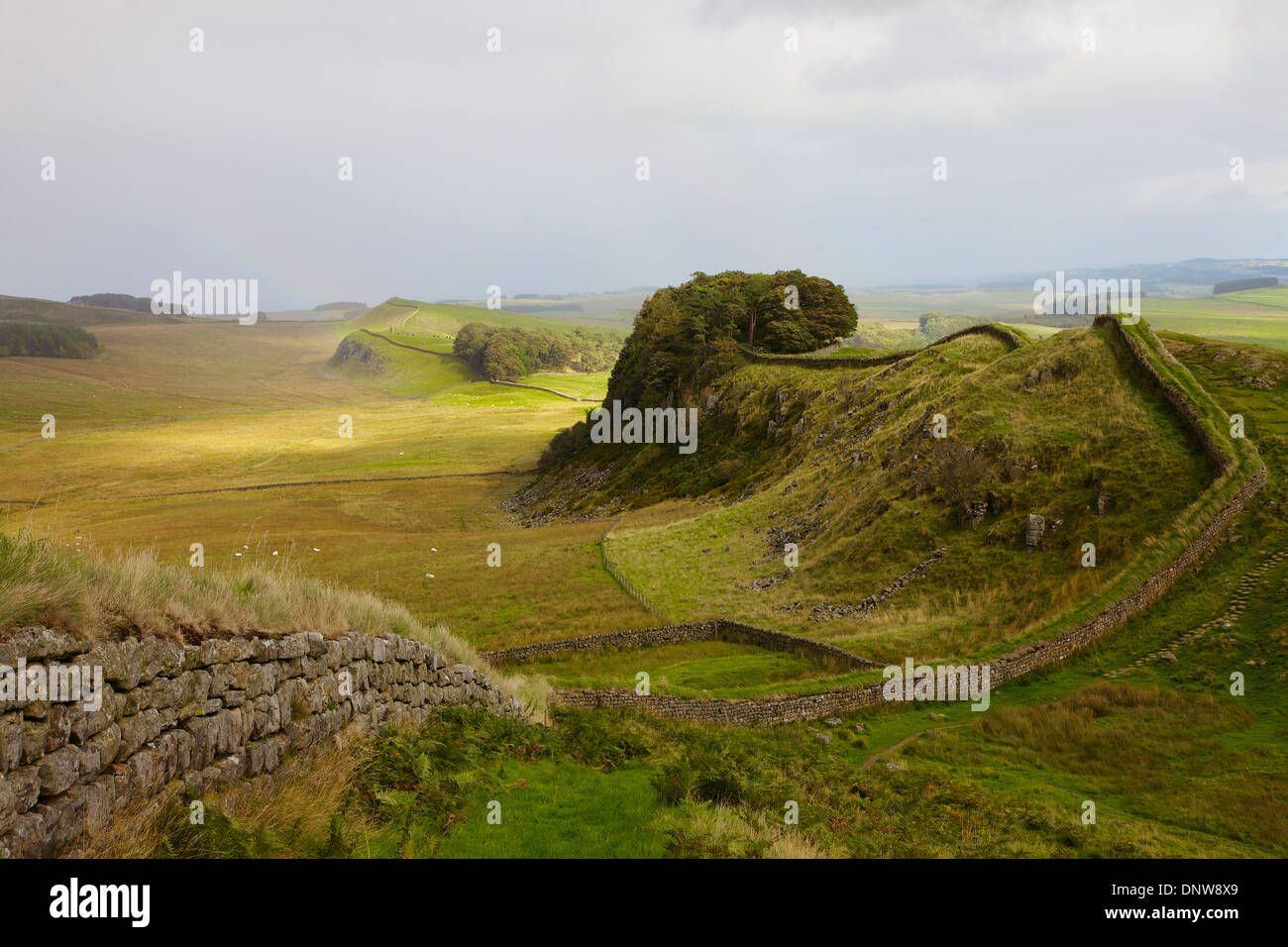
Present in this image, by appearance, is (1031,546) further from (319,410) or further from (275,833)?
(319,410)

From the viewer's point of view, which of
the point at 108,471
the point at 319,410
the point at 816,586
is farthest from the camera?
the point at 319,410

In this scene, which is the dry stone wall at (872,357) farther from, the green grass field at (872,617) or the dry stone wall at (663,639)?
the dry stone wall at (663,639)

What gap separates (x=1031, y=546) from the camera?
30031mm

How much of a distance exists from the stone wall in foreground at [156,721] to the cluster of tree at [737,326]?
71.6 metres

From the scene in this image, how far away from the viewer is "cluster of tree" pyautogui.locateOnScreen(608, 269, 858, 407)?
3246 inches

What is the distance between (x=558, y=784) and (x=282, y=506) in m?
73.1

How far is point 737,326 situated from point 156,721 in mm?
81605

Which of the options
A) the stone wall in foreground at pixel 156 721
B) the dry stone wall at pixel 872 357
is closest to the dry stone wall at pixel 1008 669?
the stone wall in foreground at pixel 156 721

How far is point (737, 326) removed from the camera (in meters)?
85.4

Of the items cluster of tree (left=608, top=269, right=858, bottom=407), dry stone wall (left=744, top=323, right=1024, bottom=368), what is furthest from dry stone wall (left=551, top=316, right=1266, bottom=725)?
cluster of tree (left=608, top=269, right=858, bottom=407)

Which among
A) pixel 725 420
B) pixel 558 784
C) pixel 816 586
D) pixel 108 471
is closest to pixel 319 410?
pixel 108 471

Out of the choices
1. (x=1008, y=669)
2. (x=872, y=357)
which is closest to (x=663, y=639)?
(x=1008, y=669)

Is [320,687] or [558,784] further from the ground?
[320,687]

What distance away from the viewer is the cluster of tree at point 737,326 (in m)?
82.4
